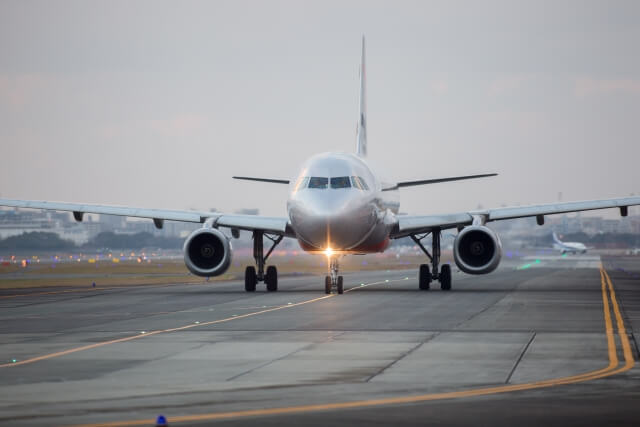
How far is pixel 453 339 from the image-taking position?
19234 mm

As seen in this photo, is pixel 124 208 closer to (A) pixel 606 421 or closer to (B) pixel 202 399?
(B) pixel 202 399

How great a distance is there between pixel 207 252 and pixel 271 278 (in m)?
2.66

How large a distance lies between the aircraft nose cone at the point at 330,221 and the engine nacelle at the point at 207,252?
3.77 m

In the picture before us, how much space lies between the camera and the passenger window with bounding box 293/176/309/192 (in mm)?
34281

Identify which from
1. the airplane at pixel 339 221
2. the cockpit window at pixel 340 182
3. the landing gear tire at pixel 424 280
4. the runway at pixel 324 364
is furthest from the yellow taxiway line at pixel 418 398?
the landing gear tire at pixel 424 280

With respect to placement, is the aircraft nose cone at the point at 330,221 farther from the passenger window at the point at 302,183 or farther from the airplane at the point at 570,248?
the airplane at the point at 570,248

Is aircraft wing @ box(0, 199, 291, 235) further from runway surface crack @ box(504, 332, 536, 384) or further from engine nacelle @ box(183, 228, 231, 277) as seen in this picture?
runway surface crack @ box(504, 332, 536, 384)

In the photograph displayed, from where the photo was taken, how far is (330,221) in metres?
33.1

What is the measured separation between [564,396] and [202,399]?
163 inches

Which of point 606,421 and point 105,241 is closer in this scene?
point 606,421

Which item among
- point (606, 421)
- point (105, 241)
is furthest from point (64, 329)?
point (105, 241)

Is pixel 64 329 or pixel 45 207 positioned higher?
pixel 45 207

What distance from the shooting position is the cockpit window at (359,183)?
34.4 m

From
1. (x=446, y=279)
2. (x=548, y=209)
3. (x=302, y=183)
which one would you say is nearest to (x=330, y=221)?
(x=302, y=183)
